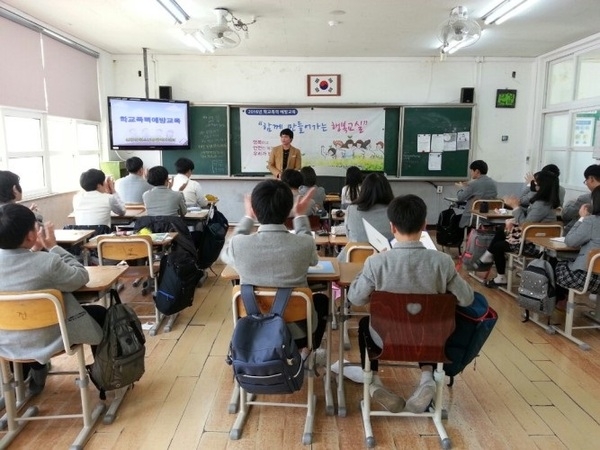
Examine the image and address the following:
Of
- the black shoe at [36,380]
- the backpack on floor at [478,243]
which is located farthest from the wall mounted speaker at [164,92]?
the black shoe at [36,380]

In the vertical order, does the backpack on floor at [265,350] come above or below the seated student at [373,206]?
below

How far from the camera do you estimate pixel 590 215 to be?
10.6 feet

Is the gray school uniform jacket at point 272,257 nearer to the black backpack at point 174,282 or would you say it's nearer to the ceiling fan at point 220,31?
the black backpack at point 174,282

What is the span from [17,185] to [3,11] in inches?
94.6

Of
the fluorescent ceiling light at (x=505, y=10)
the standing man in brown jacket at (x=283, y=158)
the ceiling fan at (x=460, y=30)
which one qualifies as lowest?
the standing man in brown jacket at (x=283, y=158)

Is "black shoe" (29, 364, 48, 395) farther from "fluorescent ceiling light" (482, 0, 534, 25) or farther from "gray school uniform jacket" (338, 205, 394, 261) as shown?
"fluorescent ceiling light" (482, 0, 534, 25)

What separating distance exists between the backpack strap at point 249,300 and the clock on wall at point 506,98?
655 cm

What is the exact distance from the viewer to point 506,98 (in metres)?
7.15

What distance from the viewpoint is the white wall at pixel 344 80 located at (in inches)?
279

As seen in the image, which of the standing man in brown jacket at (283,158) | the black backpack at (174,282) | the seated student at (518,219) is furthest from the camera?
the standing man in brown jacket at (283,158)

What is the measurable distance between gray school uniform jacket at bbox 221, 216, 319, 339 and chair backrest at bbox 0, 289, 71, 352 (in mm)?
782

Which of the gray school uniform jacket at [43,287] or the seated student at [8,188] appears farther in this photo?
the seated student at [8,188]

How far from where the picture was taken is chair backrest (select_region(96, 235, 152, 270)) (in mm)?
3312

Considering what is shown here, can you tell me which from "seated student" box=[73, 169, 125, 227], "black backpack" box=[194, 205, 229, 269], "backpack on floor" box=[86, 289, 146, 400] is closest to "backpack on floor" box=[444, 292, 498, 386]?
"backpack on floor" box=[86, 289, 146, 400]
